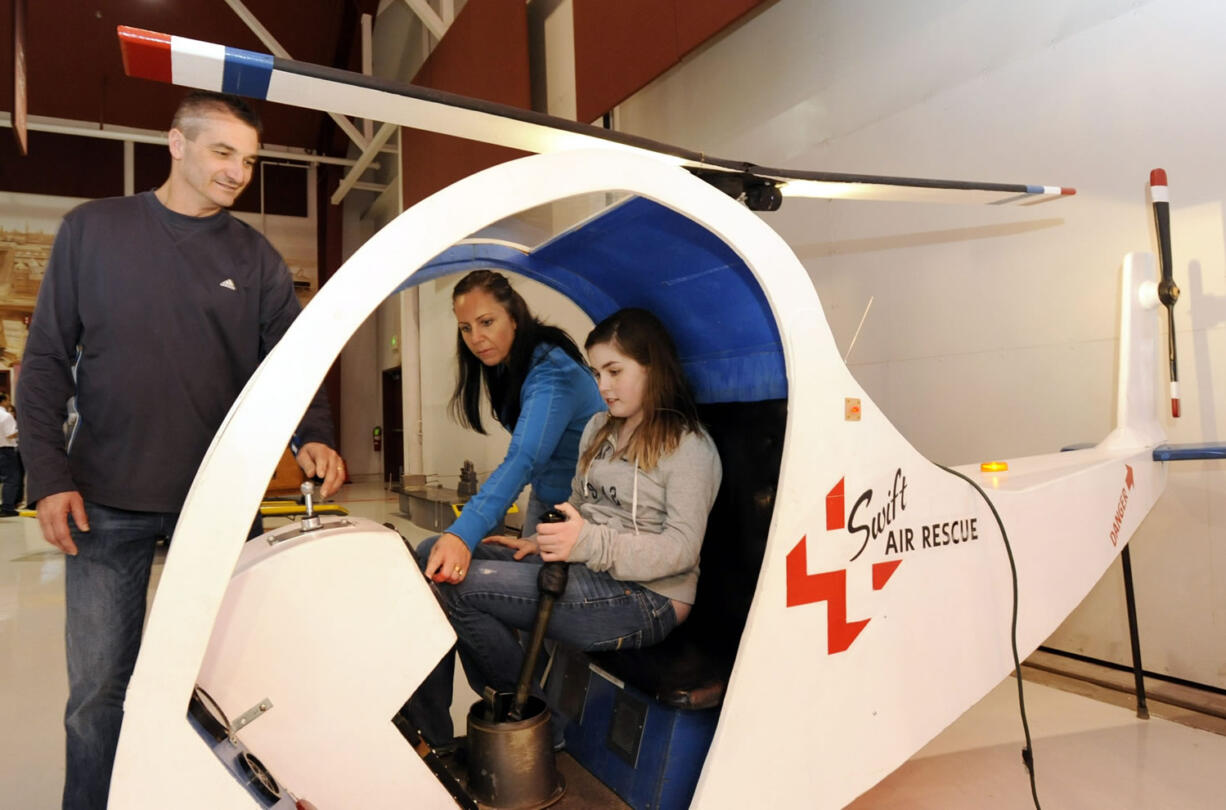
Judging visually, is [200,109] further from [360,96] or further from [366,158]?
[366,158]

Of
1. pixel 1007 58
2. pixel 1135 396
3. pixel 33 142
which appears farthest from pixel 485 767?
pixel 33 142

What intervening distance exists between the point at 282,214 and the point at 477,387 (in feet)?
42.5

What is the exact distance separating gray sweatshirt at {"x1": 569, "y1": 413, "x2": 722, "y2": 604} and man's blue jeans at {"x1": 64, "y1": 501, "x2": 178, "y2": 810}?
0.89m

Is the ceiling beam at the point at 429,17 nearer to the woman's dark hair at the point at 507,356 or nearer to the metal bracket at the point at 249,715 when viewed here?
the woman's dark hair at the point at 507,356

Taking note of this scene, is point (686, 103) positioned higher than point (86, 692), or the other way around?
point (686, 103)

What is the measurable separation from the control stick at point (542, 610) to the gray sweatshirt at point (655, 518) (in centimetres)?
5

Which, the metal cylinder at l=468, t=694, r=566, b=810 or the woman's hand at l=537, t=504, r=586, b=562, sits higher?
the woman's hand at l=537, t=504, r=586, b=562

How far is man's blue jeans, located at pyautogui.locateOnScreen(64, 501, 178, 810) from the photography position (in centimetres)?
148

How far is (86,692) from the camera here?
4.84ft

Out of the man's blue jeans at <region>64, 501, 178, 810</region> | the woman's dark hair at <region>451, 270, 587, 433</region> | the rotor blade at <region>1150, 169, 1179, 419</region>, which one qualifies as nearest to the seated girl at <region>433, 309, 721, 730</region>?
the woman's dark hair at <region>451, 270, 587, 433</region>

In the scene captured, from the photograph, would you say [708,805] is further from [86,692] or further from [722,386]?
[86,692]

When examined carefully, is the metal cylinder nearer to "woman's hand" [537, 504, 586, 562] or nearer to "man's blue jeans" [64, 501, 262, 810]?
"woman's hand" [537, 504, 586, 562]

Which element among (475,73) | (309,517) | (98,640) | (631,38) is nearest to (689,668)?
(309,517)

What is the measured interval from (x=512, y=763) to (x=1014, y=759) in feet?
5.11
